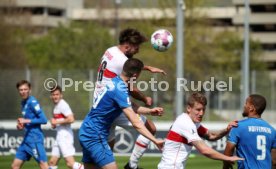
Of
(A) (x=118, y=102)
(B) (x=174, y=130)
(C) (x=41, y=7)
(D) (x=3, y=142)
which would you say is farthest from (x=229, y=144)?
(C) (x=41, y=7)

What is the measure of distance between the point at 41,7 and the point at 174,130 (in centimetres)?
7536

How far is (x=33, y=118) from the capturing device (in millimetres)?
16719

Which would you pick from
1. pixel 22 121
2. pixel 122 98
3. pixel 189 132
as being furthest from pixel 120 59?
pixel 22 121

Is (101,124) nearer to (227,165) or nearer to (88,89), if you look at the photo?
(227,165)

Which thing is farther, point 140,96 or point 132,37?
point 140,96

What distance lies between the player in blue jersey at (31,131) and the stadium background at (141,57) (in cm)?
966

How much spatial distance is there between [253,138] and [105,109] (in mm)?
2128

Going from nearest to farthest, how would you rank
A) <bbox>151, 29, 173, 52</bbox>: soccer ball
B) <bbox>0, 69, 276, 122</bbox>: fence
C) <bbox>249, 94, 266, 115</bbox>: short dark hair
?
<bbox>249, 94, 266, 115</bbox>: short dark hair → <bbox>151, 29, 173, 52</bbox>: soccer ball → <bbox>0, 69, 276, 122</bbox>: fence

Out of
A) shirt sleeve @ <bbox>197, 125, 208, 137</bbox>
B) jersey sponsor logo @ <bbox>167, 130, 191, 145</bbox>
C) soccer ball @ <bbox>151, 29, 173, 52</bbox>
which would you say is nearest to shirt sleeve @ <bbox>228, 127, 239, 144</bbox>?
jersey sponsor logo @ <bbox>167, 130, 191, 145</bbox>

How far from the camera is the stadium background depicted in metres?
31.4

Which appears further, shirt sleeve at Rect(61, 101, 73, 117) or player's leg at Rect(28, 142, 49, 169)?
shirt sleeve at Rect(61, 101, 73, 117)

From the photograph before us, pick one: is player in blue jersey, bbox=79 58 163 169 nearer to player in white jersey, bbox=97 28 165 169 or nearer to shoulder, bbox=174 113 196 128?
player in white jersey, bbox=97 28 165 169

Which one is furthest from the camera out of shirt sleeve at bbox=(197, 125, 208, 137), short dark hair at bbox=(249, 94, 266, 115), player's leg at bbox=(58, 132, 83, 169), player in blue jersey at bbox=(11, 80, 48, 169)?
player's leg at bbox=(58, 132, 83, 169)

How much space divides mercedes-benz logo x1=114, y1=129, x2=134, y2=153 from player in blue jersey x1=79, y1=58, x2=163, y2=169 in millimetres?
14942
